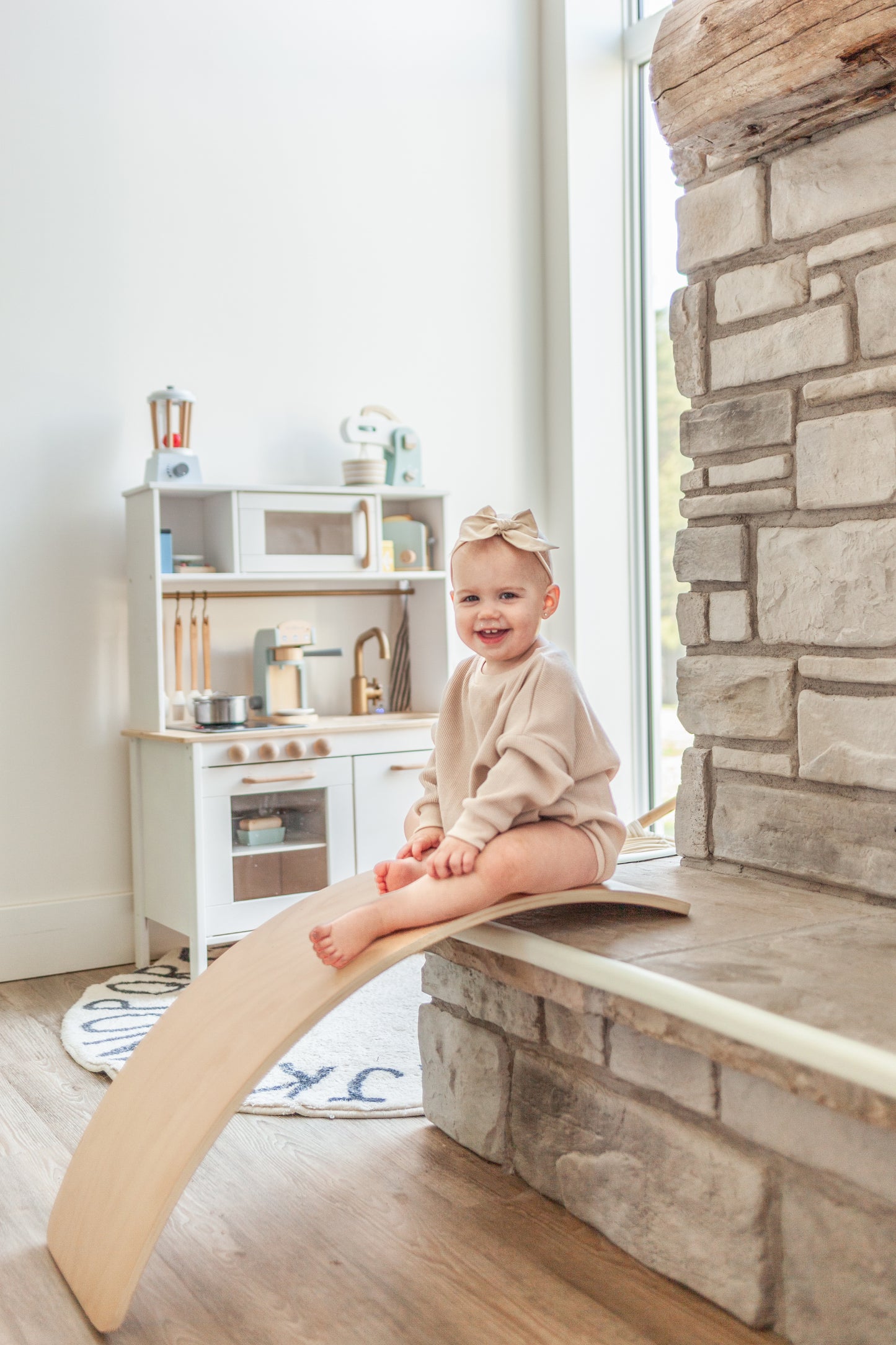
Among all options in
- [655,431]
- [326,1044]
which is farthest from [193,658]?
[655,431]

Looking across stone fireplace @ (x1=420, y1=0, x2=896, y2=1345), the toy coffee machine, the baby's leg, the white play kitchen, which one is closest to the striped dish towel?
the white play kitchen

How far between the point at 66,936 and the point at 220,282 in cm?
216

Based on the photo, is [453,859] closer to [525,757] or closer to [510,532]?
[525,757]

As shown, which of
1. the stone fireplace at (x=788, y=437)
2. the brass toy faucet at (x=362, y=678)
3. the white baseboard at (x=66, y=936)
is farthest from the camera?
the brass toy faucet at (x=362, y=678)

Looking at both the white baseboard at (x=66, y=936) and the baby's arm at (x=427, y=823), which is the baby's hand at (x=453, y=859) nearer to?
the baby's arm at (x=427, y=823)

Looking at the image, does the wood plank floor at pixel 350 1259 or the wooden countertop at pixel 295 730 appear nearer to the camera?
the wood plank floor at pixel 350 1259

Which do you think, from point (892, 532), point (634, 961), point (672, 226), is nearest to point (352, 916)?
point (634, 961)

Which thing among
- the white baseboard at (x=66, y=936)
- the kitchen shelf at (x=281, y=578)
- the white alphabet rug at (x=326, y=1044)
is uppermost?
the kitchen shelf at (x=281, y=578)

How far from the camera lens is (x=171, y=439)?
3.91 metres

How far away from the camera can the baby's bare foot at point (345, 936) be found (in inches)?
75.8

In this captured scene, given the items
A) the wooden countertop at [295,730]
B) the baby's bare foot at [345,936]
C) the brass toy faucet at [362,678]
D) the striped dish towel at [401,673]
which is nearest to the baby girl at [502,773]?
the baby's bare foot at [345,936]

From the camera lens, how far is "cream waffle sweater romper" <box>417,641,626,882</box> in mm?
2021

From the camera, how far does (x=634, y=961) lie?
1874mm

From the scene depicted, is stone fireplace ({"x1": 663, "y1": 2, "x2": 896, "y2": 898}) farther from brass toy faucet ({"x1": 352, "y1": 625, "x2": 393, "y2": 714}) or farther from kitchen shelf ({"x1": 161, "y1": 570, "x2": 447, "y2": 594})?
brass toy faucet ({"x1": 352, "y1": 625, "x2": 393, "y2": 714})
